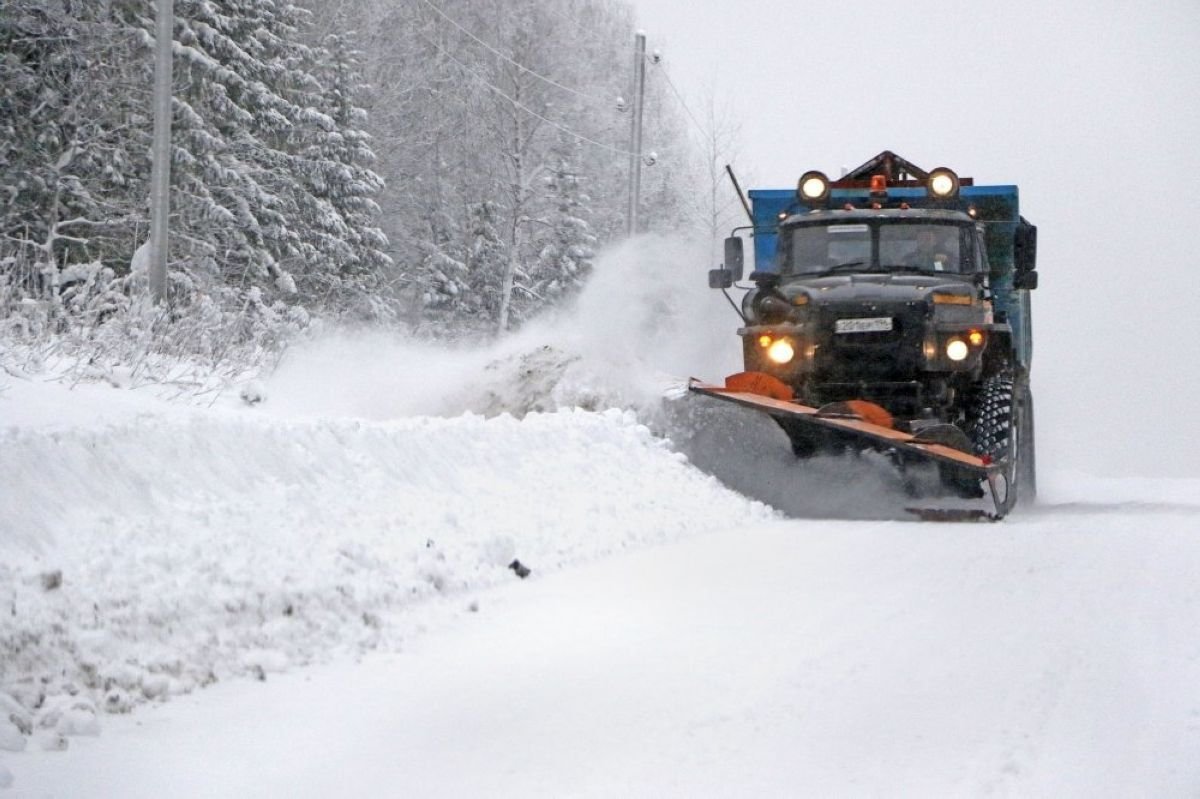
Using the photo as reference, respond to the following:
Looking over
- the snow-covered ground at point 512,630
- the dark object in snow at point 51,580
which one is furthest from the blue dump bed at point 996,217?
the dark object in snow at point 51,580

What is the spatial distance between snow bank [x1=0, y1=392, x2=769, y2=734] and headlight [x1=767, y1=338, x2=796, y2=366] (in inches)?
93.6

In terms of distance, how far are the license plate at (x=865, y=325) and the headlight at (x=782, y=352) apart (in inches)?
15.2

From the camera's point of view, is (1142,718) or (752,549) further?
(752,549)

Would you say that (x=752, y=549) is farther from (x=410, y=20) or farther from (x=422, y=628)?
(x=410, y=20)

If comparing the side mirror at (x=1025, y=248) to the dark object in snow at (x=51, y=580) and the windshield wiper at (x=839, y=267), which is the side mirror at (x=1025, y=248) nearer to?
the windshield wiper at (x=839, y=267)

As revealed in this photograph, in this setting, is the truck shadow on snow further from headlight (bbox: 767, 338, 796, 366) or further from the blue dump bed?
the blue dump bed

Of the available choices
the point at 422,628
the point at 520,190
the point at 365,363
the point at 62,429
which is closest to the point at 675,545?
the point at 422,628

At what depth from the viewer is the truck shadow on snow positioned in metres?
9.34

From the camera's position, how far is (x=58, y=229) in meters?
20.6

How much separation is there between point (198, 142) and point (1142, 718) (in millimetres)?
21962

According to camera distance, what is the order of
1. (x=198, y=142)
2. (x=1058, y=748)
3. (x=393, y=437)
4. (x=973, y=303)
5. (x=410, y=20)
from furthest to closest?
(x=410, y=20) → (x=198, y=142) → (x=973, y=303) → (x=393, y=437) → (x=1058, y=748)

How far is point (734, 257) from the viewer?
1146 cm

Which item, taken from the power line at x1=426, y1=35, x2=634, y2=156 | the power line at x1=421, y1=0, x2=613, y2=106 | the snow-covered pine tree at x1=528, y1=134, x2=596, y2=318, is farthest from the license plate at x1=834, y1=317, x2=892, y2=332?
the power line at x1=421, y1=0, x2=613, y2=106

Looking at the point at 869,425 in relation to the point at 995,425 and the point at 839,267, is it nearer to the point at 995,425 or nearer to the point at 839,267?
the point at 995,425
